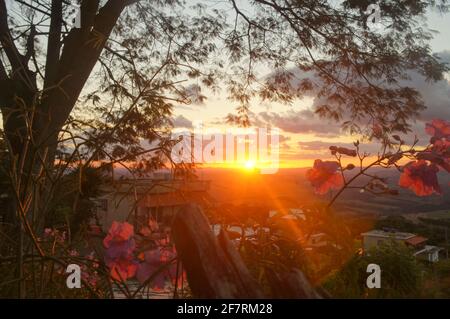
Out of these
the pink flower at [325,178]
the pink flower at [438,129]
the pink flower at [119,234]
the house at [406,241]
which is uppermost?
the pink flower at [438,129]

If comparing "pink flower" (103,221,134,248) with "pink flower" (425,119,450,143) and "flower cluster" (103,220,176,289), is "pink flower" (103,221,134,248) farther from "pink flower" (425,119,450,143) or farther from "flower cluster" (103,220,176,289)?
"pink flower" (425,119,450,143)

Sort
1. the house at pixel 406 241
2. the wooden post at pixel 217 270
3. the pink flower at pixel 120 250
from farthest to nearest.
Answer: the house at pixel 406 241
the pink flower at pixel 120 250
the wooden post at pixel 217 270

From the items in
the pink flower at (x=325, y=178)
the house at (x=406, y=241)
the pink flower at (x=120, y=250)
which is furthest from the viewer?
the house at (x=406, y=241)

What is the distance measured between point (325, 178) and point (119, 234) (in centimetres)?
52

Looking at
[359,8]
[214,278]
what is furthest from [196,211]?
[359,8]

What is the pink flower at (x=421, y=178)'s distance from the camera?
3.69ft

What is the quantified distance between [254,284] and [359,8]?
14.6 feet

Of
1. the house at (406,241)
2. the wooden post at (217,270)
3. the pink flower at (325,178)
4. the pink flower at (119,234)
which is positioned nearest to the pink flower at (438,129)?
the pink flower at (325,178)

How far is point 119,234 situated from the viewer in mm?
1094

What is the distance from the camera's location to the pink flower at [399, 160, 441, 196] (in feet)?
3.69

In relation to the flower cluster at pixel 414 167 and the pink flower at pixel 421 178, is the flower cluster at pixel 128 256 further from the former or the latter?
the pink flower at pixel 421 178

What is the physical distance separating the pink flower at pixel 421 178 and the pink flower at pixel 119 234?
2.16 feet

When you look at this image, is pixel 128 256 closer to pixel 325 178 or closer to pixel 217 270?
pixel 217 270

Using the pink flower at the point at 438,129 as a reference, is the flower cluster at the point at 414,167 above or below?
below
